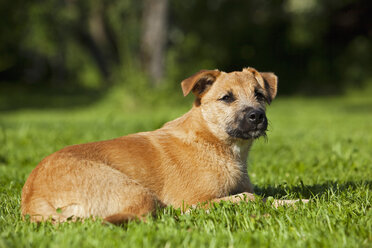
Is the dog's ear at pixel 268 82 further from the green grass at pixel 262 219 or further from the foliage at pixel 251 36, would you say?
the foliage at pixel 251 36

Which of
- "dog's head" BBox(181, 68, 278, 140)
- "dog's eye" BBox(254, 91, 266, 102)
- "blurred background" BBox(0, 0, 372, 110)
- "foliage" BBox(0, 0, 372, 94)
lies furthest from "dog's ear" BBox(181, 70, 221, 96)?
"foliage" BBox(0, 0, 372, 94)

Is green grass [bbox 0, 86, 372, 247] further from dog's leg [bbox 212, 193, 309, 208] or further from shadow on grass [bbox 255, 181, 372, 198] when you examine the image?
dog's leg [bbox 212, 193, 309, 208]

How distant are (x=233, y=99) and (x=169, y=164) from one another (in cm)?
113

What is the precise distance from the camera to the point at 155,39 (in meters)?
18.9

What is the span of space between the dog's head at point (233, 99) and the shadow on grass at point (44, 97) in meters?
18.5

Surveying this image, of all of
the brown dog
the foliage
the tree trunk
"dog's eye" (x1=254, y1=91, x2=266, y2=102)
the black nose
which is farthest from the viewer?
the foliage

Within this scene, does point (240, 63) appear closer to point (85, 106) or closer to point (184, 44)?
point (184, 44)

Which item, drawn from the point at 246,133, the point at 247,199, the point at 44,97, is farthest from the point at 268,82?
the point at 44,97

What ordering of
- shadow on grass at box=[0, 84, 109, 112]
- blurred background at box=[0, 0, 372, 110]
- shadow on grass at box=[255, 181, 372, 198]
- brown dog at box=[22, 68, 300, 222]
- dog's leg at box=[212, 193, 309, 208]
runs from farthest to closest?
blurred background at box=[0, 0, 372, 110] < shadow on grass at box=[0, 84, 109, 112] < shadow on grass at box=[255, 181, 372, 198] < dog's leg at box=[212, 193, 309, 208] < brown dog at box=[22, 68, 300, 222]

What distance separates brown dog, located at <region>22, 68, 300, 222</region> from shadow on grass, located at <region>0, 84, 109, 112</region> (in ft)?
60.9

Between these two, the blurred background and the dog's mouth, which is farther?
the blurred background

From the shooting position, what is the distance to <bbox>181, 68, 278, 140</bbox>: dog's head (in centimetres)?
462

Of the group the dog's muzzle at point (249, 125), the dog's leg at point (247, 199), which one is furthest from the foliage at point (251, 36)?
the dog's leg at point (247, 199)

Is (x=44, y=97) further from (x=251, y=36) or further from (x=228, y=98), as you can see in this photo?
(x=228, y=98)
